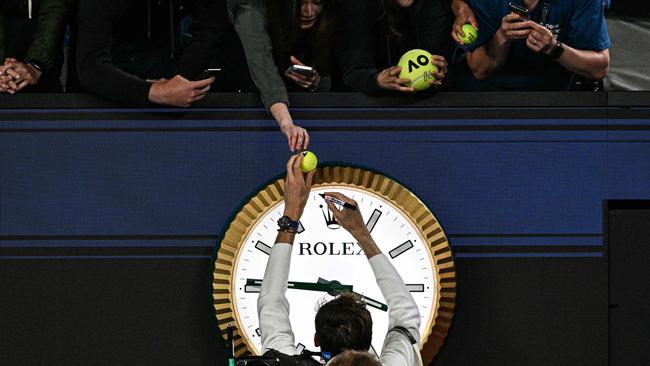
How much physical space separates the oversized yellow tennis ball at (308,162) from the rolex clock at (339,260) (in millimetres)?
244

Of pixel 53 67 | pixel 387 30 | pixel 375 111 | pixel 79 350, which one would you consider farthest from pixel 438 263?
pixel 53 67

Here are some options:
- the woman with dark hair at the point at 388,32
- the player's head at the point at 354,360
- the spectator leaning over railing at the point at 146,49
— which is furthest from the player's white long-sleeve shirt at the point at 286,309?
the woman with dark hair at the point at 388,32

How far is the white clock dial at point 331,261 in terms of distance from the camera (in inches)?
198

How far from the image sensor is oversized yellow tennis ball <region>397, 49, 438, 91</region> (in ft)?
16.4

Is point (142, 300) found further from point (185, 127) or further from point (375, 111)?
point (375, 111)

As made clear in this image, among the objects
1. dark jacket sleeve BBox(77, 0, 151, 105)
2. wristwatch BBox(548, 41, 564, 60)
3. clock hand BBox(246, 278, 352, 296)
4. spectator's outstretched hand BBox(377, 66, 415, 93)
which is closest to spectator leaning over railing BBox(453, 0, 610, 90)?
wristwatch BBox(548, 41, 564, 60)

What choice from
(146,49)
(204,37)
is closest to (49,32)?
(146,49)

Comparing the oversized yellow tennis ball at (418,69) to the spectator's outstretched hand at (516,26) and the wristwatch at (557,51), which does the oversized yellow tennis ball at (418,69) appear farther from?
the wristwatch at (557,51)

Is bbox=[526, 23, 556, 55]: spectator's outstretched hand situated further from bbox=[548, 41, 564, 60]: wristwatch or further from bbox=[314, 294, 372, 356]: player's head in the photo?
bbox=[314, 294, 372, 356]: player's head

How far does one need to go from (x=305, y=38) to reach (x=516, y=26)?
2.81ft

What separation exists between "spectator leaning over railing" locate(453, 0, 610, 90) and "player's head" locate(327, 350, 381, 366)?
1.96 meters

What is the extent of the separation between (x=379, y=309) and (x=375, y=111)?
2.49 ft

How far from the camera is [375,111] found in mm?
5074

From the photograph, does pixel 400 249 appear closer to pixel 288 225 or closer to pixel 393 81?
pixel 393 81
